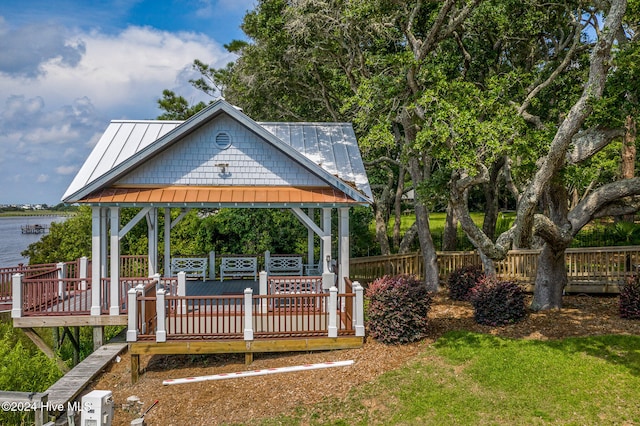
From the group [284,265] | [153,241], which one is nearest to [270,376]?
[284,265]

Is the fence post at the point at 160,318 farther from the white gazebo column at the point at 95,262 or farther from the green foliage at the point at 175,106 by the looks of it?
the green foliage at the point at 175,106

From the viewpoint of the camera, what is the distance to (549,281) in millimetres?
12383

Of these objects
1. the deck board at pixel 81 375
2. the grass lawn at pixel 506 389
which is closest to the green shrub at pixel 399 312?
the grass lawn at pixel 506 389

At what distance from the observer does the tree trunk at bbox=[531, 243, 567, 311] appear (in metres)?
12.3

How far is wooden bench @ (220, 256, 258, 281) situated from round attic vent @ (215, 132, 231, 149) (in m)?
4.84

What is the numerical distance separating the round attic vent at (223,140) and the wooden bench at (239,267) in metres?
4.84

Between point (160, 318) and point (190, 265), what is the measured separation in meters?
5.82

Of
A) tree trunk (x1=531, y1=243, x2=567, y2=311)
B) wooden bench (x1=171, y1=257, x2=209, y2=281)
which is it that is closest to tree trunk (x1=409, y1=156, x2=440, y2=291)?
tree trunk (x1=531, y1=243, x2=567, y2=311)

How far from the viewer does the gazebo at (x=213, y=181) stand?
1150 centimetres

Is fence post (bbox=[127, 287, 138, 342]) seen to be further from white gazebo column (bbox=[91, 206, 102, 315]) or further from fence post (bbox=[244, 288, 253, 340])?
fence post (bbox=[244, 288, 253, 340])

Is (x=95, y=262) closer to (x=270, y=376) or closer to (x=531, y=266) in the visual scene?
(x=270, y=376)

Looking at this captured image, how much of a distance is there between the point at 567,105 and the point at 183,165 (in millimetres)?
12191

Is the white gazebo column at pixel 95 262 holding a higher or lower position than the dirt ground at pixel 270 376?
higher

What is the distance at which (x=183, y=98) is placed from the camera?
108 ft
